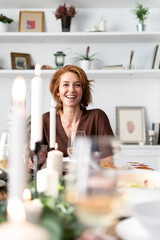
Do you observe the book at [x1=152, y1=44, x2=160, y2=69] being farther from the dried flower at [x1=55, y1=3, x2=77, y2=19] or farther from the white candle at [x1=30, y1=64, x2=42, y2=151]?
the white candle at [x1=30, y1=64, x2=42, y2=151]

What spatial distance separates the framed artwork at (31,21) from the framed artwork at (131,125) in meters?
1.24

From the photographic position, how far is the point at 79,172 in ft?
1.55

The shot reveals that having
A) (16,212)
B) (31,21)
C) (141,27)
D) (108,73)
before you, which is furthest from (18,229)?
(31,21)

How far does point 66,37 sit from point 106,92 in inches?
28.8

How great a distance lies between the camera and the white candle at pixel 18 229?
1.18 feet

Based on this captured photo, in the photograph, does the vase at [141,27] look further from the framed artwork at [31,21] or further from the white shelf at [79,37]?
the framed artwork at [31,21]

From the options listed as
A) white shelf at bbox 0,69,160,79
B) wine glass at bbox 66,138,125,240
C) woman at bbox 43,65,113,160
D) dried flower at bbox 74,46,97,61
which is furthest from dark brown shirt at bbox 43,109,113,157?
wine glass at bbox 66,138,125,240

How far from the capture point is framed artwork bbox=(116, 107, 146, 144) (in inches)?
134

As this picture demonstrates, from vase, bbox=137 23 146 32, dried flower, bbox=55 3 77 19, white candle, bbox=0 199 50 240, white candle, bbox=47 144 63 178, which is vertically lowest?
white candle, bbox=0 199 50 240

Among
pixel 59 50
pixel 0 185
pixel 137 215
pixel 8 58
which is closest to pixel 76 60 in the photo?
pixel 59 50

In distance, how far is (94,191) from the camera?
43 cm

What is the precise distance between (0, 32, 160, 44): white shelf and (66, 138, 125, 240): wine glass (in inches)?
115

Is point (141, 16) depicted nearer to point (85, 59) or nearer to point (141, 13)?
point (141, 13)

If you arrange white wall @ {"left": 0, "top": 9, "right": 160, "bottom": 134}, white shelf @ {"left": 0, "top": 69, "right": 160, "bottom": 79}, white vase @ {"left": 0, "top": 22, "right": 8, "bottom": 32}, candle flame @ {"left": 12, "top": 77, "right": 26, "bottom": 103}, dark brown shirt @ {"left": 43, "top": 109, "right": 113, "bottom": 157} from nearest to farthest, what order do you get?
candle flame @ {"left": 12, "top": 77, "right": 26, "bottom": 103} → dark brown shirt @ {"left": 43, "top": 109, "right": 113, "bottom": 157} → white shelf @ {"left": 0, "top": 69, "right": 160, "bottom": 79} → white vase @ {"left": 0, "top": 22, "right": 8, "bottom": 32} → white wall @ {"left": 0, "top": 9, "right": 160, "bottom": 134}
